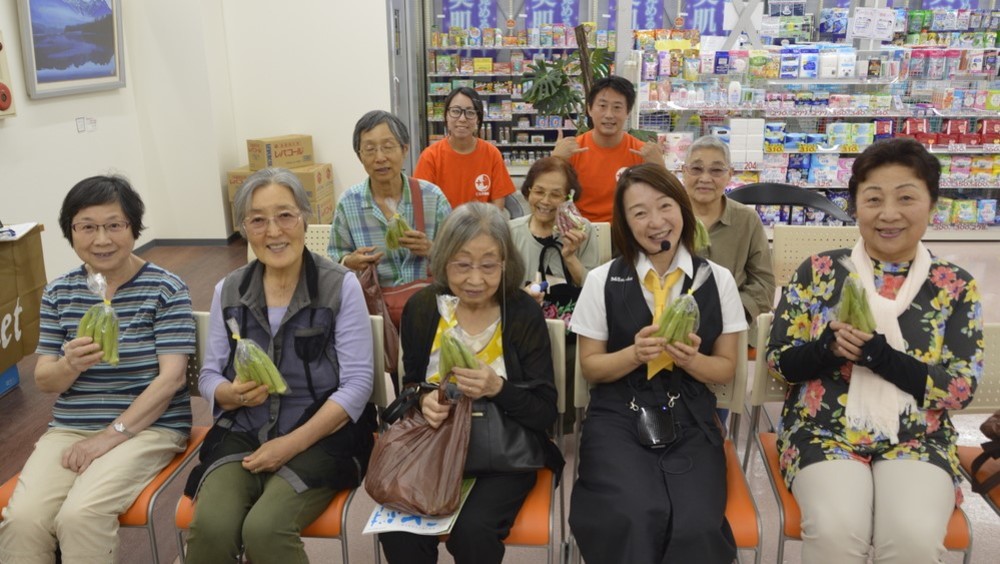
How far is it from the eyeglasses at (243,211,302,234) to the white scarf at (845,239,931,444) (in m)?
1.55

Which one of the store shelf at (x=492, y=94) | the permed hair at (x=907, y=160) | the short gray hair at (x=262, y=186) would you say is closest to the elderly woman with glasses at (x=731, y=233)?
the permed hair at (x=907, y=160)

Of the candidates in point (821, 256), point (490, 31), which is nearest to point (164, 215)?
point (490, 31)

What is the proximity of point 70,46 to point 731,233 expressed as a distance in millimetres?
4985

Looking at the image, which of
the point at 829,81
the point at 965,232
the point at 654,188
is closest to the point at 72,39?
the point at 654,188

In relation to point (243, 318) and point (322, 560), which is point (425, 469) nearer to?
point (243, 318)

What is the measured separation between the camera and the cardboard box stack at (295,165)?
21.0ft

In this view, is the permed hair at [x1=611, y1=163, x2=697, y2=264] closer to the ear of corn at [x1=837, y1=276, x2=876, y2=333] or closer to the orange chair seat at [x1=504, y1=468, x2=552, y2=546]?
the ear of corn at [x1=837, y1=276, x2=876, y2=333]

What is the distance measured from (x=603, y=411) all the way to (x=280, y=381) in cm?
90

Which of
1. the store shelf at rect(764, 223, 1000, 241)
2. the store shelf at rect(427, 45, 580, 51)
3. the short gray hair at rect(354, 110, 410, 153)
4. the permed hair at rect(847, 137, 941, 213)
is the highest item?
the store shelf at rect(427, 45, 580, 51)

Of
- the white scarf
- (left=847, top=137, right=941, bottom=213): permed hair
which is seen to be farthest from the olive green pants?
(left=847, top=137, right=941, bottom=213): permed hair

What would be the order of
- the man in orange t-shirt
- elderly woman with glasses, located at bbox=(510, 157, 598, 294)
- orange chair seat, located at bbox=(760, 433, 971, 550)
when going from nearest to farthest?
orange chair seat, located at bbox=(760, 433, 971, 550)
elderly woman with glasses, located at bbox=(510, 157, 598, 294)
the man in orange t-shirt

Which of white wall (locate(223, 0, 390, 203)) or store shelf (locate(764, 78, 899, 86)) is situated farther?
white wall (locate(223, 0, 390, 203))

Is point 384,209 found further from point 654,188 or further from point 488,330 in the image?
point 654,188

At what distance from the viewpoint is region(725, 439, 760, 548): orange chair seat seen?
1779mm
